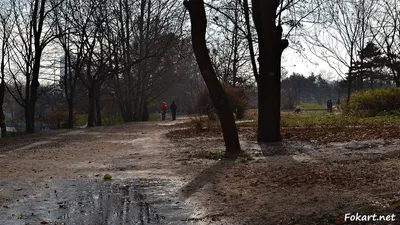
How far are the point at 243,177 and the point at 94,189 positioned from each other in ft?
8.08

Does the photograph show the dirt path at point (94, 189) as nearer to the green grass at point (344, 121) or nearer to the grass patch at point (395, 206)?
the grass patch at point (395, 206)

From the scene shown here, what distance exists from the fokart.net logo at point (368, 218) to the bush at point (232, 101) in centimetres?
1865

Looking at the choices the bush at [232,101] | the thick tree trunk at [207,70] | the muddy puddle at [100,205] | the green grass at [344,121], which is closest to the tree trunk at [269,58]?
the thick tree trunk at [207,70]

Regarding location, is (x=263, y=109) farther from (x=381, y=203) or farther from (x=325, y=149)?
(x=381, y=203)

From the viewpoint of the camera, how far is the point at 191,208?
5.92 metres

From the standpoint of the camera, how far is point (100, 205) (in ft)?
20.4

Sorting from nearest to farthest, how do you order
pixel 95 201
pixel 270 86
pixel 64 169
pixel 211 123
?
1. pixel 95 201
2. pixel 64 169
3. pixel 270 86
4. pixel 211 123

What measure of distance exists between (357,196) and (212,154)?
18.7ft

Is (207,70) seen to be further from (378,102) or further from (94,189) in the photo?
(378,102)

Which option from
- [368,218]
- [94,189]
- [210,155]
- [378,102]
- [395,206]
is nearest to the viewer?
[368,218]

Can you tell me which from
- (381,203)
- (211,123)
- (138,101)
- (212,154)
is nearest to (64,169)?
(212,154)

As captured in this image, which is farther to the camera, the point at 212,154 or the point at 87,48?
the point at 87,48

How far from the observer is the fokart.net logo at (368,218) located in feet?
14.4

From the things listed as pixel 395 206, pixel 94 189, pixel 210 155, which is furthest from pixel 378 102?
pixel 395 206
